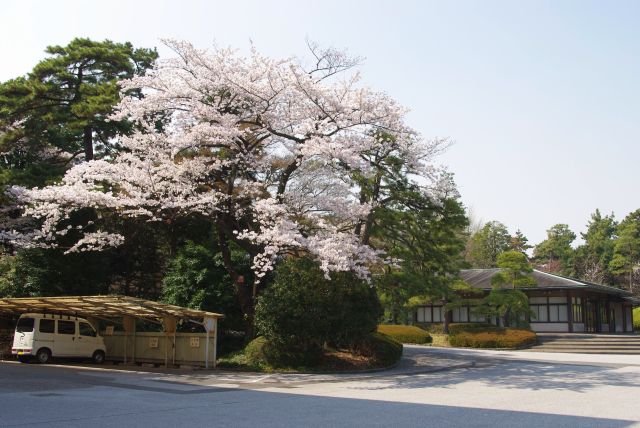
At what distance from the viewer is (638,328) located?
47.2 metres

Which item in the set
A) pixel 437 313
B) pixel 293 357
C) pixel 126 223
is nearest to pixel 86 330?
pixel 126 223

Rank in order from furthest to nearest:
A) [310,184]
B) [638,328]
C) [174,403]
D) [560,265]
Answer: [560,265]
[638,328]
[310,184]
[174,403]

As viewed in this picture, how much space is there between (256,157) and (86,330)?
9.06 metres

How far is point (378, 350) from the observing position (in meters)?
22.2

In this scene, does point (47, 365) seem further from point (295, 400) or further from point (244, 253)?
point (295, 400)

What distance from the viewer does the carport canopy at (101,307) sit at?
18547 millimetres

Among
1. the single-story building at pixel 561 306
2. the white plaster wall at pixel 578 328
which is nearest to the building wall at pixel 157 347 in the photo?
the single-story building at pixel 561 306

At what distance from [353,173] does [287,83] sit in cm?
377

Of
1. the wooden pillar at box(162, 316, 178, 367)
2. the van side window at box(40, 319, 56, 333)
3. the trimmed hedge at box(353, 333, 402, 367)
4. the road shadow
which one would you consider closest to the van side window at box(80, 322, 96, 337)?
the van side window at box(40, 319, 56, 333)

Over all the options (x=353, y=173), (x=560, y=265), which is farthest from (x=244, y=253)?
(x=560, y=265)

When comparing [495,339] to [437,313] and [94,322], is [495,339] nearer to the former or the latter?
[437,313]

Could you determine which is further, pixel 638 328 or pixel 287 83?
pixel 638 328

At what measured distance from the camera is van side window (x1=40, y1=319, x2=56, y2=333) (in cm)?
2106

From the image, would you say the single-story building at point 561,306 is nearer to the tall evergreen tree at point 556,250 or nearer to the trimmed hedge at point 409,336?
the trimmed hedge at point 409,336
